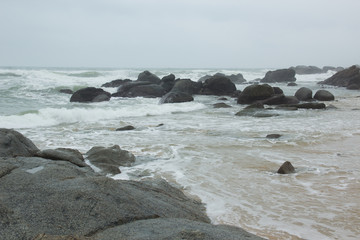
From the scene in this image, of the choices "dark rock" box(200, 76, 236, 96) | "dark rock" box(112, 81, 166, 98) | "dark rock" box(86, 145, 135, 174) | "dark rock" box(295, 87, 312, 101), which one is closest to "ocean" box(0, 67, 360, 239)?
"dark rock" box(86, 145, 135, 174)

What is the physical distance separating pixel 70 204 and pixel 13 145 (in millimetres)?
3236

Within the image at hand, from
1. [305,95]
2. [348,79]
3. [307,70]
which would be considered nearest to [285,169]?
[305,95]

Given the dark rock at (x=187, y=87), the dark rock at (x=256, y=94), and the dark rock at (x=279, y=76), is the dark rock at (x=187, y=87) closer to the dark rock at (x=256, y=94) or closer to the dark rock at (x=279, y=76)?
the dark rock at (x=256, y=94)

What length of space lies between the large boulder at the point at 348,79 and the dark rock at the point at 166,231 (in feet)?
115

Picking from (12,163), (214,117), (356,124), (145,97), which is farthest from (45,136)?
(145,97)

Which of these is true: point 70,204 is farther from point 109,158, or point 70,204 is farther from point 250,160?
point 250,160

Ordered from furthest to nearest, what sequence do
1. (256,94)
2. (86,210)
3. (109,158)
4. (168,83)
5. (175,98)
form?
(168,83), (175,98), (256,94), (109,158), (86,210)

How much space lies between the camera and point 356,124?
1161cm

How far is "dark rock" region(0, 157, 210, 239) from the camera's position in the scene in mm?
2586

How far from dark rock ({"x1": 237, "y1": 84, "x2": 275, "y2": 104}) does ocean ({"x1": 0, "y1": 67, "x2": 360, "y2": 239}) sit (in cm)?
569

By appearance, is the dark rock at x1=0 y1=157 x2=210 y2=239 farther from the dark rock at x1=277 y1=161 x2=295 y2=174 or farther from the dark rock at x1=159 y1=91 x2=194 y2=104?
the dark rock at x1=159 y1=91 x2=194 y2=104

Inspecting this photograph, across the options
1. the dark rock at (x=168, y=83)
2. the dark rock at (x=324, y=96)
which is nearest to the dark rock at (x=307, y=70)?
the dark rock at (x=168, y=83)

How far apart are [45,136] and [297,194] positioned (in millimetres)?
7602

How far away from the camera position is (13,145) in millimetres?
Result: 5539
